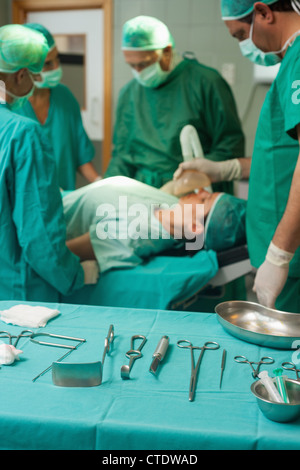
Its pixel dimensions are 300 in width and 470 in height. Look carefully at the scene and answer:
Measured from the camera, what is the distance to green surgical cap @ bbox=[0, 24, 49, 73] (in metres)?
1.48

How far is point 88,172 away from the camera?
1939 millimetres

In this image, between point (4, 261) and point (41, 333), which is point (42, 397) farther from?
point (4, 261)

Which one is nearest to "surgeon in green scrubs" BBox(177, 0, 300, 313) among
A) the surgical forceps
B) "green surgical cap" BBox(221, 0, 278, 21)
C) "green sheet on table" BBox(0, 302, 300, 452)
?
"green surgical cap" BBox(221, 0, 278, 21)

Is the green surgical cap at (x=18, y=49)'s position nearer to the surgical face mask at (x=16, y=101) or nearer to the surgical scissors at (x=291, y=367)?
the surgical face mask at (x=16, y=101)

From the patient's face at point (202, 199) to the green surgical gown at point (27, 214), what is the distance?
531mm

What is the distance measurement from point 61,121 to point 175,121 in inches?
19.1

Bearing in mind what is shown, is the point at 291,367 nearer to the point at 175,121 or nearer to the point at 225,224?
the point at 225,224

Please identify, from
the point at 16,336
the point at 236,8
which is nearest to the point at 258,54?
the point at 236,8

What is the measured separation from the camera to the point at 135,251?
1823 mm

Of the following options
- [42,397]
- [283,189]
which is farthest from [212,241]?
[42,397]

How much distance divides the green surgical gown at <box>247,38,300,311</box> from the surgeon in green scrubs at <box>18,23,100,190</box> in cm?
70

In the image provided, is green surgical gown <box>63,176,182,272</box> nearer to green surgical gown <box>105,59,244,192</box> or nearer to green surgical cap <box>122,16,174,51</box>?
green surgical gown <box>105,59,244,192</box>

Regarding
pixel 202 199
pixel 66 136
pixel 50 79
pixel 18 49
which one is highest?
pixel 18 49

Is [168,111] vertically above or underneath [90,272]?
above
